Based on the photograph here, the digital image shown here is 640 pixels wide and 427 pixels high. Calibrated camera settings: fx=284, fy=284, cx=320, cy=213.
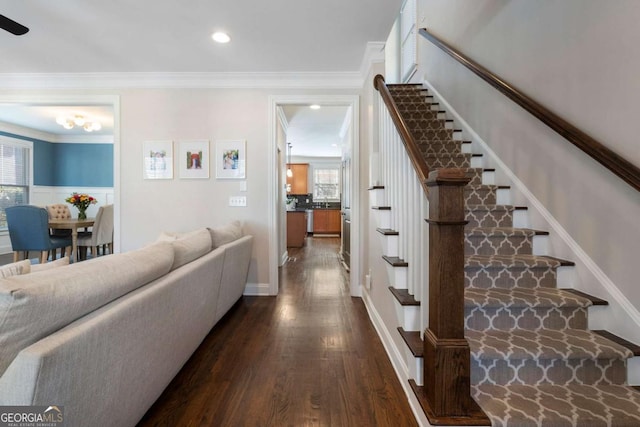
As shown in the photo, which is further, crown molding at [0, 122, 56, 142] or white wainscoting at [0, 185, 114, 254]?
white wainscoting at [0, 185, 114, 254]

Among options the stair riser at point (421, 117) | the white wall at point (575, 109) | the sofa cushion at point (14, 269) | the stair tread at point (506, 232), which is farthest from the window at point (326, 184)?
the sofa cushion at point (14, 269)

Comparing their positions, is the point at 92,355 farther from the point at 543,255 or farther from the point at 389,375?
the point at 543,255

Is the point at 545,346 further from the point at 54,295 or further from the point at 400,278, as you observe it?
the point at 54,295

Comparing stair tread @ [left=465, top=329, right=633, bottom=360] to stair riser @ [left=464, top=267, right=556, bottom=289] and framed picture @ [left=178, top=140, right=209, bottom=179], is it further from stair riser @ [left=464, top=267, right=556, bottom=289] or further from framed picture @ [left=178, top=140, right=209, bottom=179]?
framed picture @ [left=178, top=140, right=209, bottom=179]

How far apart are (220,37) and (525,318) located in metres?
3.13

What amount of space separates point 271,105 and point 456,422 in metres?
3.23

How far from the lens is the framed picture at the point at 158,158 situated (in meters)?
3.34

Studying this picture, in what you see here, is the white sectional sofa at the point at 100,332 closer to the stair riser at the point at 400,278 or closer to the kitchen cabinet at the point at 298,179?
the stair riser at the point at 400,278

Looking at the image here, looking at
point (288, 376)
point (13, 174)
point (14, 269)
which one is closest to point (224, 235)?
point (288, 376)

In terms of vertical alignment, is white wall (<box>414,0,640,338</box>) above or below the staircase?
above

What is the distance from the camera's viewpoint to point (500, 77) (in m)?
2.48

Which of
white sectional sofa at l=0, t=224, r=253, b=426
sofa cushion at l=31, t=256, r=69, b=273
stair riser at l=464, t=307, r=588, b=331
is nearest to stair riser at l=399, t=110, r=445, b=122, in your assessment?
stair riser at l=464, t=307, r=588, b=331

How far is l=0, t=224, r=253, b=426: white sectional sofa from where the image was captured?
803mm

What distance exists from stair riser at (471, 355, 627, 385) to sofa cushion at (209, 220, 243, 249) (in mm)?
2003
